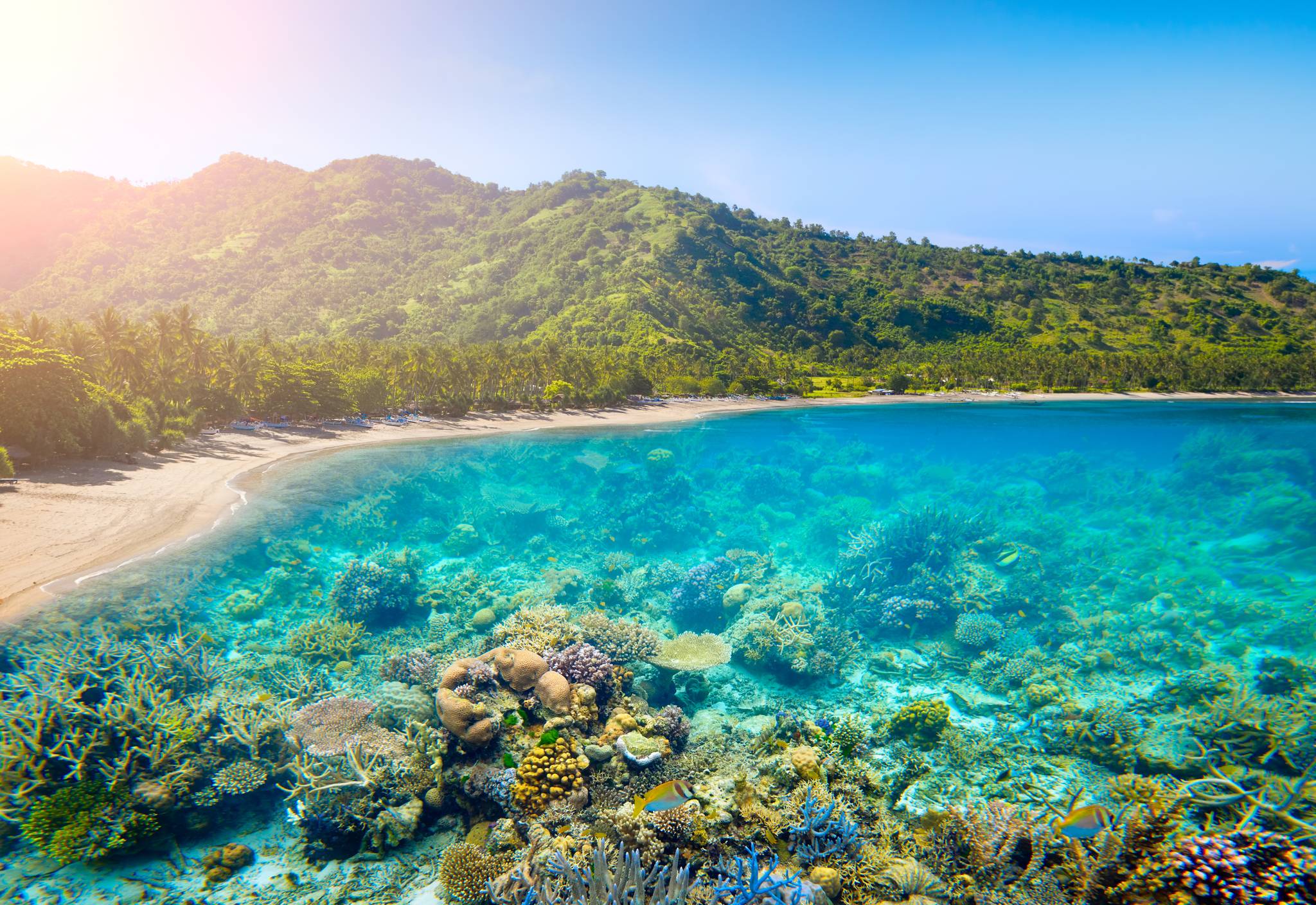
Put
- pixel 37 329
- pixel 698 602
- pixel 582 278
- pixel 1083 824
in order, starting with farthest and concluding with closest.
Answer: pixel 582 278 < pixel 37 329 < pixel 698 602 < pixel 1083 824

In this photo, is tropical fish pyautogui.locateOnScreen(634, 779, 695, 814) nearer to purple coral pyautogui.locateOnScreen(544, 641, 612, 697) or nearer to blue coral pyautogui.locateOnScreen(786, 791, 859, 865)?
blue coral pyautogui.locateOnScreen(786, 791, 859, 865)

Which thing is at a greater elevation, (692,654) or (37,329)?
(37,329)

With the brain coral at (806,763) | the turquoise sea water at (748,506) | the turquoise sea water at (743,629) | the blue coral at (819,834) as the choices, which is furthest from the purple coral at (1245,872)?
the turquoise sea water at (748,506)

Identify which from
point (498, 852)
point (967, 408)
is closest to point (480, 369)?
point (498, 852)

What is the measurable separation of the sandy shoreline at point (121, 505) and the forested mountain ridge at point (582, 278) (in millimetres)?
44453

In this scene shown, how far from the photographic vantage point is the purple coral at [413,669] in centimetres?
954

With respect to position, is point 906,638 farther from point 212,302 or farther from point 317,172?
point 317,172

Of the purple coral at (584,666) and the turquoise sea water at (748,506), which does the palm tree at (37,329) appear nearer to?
the turquoise sea water at (748,506)

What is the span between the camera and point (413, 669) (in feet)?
31.7

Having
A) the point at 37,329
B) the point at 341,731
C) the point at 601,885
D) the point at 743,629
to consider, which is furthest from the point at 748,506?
the point at 37,329

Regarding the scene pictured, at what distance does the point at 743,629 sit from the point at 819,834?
628 centimetres

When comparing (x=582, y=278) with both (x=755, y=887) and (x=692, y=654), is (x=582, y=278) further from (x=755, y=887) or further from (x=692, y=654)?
(x=755, y=887)

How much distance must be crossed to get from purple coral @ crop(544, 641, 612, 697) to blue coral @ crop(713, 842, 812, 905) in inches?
163

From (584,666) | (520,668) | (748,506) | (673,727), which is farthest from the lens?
(748,506)
